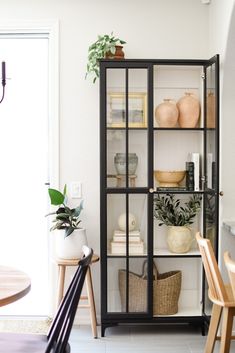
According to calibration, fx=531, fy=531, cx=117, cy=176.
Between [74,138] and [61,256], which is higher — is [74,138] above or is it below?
above

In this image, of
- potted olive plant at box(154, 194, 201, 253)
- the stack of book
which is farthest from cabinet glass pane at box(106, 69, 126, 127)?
the stack of book

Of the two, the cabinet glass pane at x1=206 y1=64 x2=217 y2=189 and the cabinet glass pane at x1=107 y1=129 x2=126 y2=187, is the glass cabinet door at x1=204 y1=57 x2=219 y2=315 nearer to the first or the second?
the cabinet glass pane at x1=206 y1=64 x2=217 y2=189

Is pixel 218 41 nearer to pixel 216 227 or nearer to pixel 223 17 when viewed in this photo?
pixel 223 17

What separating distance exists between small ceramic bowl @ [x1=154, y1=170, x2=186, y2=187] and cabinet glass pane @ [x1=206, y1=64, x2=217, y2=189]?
202mm

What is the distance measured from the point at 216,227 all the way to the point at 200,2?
5.60 feet

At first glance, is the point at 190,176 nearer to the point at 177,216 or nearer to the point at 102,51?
the point at 177,216

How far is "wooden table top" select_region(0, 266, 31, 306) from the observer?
7.12 ft

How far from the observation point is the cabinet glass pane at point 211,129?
3670mm

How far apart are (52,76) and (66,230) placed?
118 centimetres

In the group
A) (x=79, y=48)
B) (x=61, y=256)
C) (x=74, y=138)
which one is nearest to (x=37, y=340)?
(x=61, y=256)

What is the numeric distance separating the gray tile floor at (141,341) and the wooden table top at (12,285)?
117 cm

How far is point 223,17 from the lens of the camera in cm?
359

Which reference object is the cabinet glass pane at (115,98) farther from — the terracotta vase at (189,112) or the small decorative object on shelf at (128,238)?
the small decorative object on shelf at (128,238)

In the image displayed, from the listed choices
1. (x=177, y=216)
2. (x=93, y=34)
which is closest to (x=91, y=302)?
(x=177, y=216)
